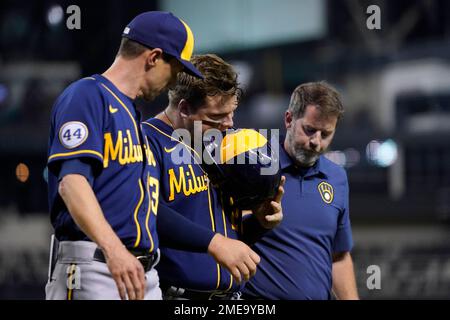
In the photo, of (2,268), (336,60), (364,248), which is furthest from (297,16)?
(2,268)

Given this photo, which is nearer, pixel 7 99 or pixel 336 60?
pixel 7 99

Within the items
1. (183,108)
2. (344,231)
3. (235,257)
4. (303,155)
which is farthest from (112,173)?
(344,231)

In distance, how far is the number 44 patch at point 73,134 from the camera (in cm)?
296

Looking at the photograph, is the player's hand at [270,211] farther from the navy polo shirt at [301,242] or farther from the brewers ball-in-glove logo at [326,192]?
the brewers ball-in-glove logo at [326,192]

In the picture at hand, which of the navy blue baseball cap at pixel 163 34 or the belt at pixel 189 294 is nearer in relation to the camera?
the navy blue baseball cap at pixel 163 34

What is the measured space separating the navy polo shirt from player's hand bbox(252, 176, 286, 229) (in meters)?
0.56

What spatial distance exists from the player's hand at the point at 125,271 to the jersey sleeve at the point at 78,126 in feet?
1.18

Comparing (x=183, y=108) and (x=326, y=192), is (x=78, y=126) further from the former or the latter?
(x=326, y=192)

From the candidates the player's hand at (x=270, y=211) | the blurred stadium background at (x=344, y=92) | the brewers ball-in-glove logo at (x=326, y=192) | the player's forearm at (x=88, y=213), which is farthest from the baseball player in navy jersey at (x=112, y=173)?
the blurred stadium background at (x=344, y=92)

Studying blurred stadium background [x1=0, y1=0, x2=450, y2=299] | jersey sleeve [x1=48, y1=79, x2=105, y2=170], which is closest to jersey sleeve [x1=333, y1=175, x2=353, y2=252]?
jersey sleeve [x1=48, y1=79, x2=105, y2=170]

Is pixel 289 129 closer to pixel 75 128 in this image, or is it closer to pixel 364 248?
pixel 75 128

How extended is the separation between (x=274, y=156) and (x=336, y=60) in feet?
74.8

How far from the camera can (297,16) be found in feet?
85.9
